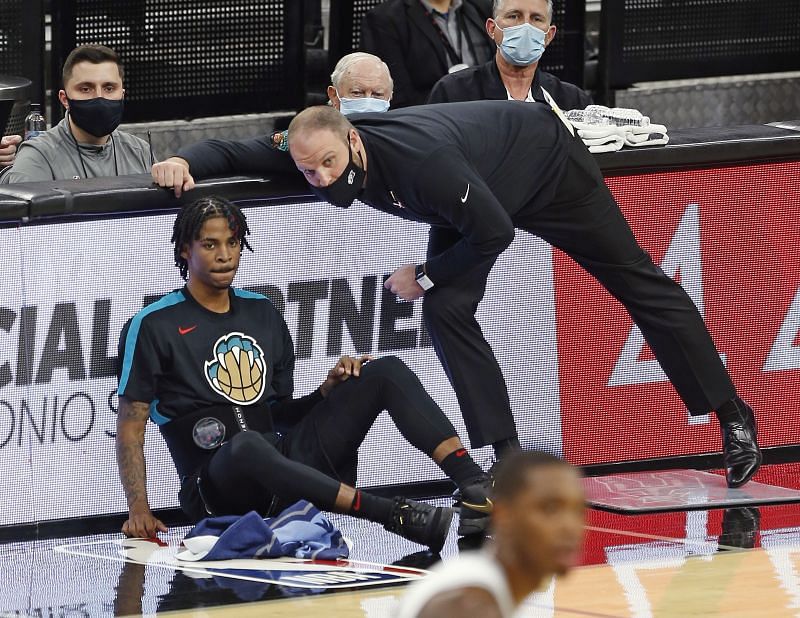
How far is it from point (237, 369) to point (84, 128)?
59.7 inches

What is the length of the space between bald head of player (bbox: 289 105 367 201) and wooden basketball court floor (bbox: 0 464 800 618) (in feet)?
4.31

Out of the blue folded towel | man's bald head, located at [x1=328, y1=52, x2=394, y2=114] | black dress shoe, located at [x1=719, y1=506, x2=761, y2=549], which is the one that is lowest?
black dress shoe, located at [x1=719, y1=506, x2=761, y2=549]

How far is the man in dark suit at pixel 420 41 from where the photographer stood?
914 cm

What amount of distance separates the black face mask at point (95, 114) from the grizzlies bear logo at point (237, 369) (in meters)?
1.38

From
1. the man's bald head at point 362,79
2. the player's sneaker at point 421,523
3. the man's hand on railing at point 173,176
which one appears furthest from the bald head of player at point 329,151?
the man's bald head at point 362,79

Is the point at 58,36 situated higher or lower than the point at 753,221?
higher

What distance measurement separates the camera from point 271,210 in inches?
279

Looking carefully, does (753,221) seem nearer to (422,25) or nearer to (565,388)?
(565,388)

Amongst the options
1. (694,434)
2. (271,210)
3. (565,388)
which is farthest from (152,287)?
(694,434)

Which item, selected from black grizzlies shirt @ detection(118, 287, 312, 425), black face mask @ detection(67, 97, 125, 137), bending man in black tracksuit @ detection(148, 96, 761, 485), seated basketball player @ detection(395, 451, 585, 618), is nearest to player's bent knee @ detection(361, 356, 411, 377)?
bending man in black tracksuit @ detection(148, 96, 761, 485)

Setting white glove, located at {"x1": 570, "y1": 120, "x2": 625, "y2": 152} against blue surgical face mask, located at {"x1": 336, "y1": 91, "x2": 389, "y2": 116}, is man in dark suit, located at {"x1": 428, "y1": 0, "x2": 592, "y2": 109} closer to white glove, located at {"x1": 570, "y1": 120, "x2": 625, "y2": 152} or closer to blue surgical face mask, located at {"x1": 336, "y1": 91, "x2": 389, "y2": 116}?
blue surgical face mask, located at {"x1": 336, "y1": 91, "x2": 389, "y2": 116}

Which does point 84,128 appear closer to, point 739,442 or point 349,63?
point 349,63

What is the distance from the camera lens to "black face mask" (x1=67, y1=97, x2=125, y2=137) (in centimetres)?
758

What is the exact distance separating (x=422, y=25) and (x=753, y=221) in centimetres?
222
